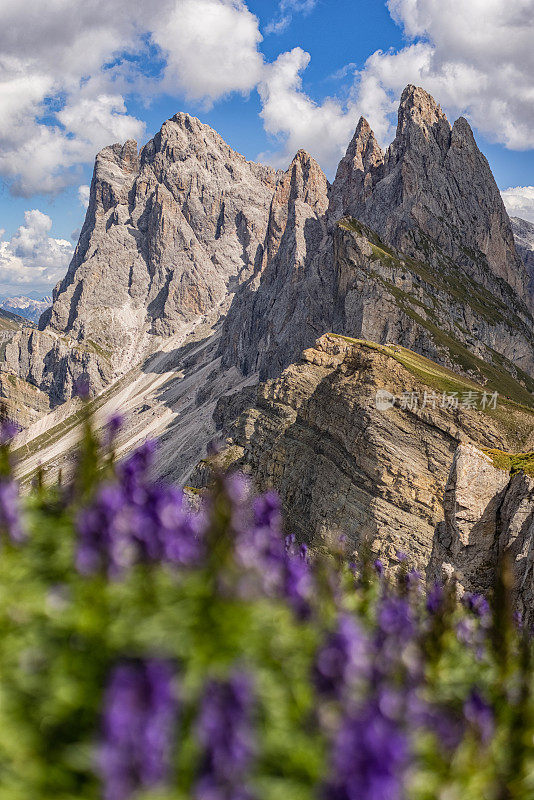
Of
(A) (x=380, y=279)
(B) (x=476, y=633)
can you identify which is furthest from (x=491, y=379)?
(B) (x=476, y=633)

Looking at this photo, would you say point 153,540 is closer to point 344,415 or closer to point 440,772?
point 440,772

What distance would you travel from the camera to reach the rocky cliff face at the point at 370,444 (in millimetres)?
59844

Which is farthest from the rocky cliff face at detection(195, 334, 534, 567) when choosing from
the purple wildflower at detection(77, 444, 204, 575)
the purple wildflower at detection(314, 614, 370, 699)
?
the purple wildflower at detection(314, 614, 370, 699)

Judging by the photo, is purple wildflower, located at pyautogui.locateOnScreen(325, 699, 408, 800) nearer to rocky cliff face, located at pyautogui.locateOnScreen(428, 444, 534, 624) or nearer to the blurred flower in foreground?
the blurred flower in foreground

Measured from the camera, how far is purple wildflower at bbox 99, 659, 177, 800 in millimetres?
2447

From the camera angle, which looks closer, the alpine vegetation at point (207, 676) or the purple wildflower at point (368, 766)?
the purple wildflower at point (368, 766)

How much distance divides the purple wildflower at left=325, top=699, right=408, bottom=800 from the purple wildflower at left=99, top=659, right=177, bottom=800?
0.91 m

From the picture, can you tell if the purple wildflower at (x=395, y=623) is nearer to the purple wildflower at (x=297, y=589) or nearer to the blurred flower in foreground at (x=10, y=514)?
the purple wildflower at (x=297, y=589)

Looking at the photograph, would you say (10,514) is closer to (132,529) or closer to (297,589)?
(132,529)

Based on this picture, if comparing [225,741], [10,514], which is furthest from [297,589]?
[10,514]

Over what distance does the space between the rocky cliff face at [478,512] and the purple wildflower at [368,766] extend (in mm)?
51730

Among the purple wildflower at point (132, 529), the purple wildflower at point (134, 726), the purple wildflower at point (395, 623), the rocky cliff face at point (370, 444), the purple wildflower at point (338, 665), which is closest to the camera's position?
the purple wildflower at point (134, 726)

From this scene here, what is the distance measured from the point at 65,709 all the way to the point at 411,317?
129 m

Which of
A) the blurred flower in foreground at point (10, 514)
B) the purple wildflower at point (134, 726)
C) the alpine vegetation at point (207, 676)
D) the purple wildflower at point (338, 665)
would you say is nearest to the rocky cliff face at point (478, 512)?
the alpine vegetation at point (207, 676)
